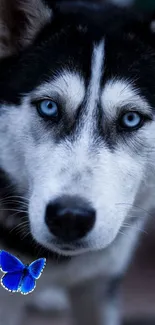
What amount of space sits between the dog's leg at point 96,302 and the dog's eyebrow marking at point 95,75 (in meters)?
0.82

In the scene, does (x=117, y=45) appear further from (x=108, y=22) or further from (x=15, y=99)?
(x=15, y=99)

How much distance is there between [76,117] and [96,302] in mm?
977

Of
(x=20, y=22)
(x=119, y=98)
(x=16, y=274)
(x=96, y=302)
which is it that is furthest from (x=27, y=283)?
(x=96, y=302)

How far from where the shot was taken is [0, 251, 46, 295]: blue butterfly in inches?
57.7

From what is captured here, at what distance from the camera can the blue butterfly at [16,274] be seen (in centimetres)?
146

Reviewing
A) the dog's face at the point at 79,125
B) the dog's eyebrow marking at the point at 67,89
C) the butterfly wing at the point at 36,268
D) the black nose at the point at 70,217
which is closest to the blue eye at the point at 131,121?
the dog's face at the point at 79,125

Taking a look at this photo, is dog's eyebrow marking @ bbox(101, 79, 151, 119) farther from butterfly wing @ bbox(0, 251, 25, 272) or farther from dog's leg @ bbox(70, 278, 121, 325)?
dog's leg @ bbox(70, 278, 121, 325)

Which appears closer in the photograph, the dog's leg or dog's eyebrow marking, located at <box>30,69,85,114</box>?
dog's eyebrow marking, located at <box>30,69,85,114</box>

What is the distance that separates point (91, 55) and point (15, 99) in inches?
9.6

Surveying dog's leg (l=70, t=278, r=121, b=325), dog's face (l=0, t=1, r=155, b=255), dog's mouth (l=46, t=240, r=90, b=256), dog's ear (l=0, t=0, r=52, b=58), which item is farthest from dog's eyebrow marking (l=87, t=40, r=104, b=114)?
dog's leg (l=70, t=278, r=121, b=325)

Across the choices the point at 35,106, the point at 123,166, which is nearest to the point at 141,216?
the point at 123,166

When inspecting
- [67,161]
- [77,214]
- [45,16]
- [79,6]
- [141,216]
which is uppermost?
[79,6]

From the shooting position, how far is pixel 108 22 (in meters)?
1.85

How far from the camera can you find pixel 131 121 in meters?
1.73
